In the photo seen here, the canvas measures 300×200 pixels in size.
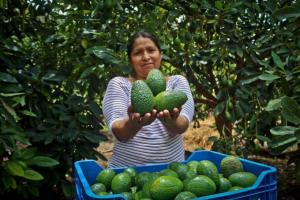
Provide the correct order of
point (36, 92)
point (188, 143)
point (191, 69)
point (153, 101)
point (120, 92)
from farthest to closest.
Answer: point (188, 143), point (191, 69), point (36, 92), point (120, 92), point (153, 101)

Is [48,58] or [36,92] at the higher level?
[48,58]

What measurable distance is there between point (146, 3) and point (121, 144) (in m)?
1.27

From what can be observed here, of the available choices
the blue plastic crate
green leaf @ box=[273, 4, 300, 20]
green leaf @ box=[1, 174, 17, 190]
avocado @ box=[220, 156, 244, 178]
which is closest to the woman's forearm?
the blue plastic crate

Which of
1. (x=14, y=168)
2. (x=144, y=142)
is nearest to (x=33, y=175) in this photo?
(x=14, y=168)

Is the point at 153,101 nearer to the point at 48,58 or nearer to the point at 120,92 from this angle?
the point at 120,92

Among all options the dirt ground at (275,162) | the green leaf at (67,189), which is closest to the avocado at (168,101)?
the dirt ground at (275,162)

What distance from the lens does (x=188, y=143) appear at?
5121 mm

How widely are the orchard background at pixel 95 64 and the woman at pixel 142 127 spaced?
39cm

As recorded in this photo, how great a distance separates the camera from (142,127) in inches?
54.9

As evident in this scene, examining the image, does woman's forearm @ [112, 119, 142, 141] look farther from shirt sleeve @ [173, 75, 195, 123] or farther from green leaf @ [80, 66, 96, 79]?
green leaf @ [80, 66, 96, 79]

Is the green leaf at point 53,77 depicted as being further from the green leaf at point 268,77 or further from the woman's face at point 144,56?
the green leaf at point 268,77

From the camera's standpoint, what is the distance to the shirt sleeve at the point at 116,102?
137 cm

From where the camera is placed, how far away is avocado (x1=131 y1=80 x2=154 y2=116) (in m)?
1.16

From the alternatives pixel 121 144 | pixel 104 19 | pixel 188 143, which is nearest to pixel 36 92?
pixel 104 19
